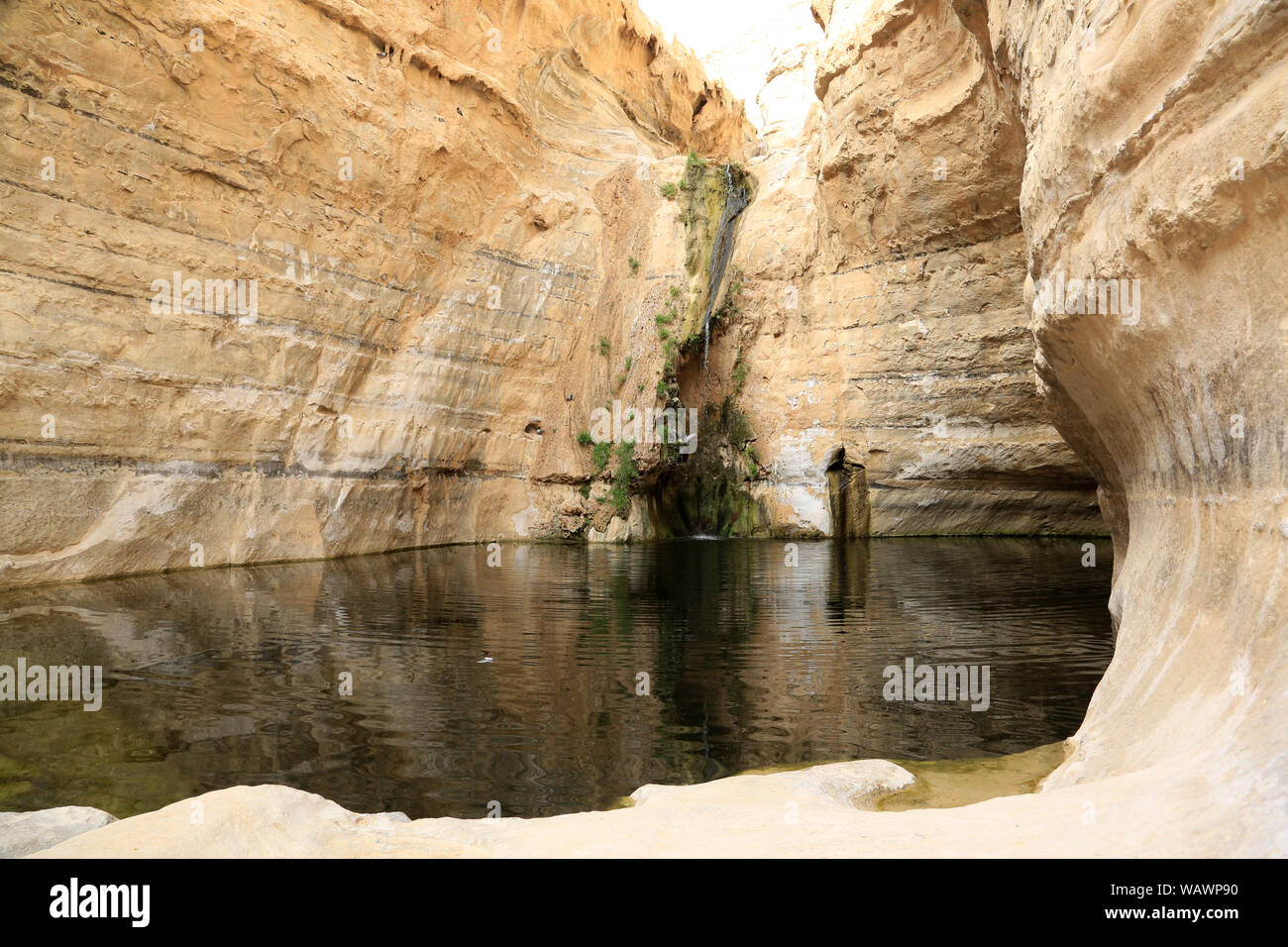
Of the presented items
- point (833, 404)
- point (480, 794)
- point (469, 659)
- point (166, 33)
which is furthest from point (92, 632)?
point (833, 404)

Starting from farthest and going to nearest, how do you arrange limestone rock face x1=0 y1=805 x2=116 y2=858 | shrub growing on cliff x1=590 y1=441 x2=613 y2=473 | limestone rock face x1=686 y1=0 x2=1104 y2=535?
shrub growing on cliff x1=590 y1=441 x2=613 y2=473, limestone rock face x1=686 y1=0 x2=1104 y2=535, limestone rock face x1=0 y1=805 x2=116 y2=858

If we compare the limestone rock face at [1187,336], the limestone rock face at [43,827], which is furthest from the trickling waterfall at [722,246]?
the limestone rock face at [43,827]

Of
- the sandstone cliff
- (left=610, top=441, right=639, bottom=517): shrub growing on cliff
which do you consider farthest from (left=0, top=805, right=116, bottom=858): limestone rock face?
(left=610, top=441, right=639, bottom=517): shrub growing on cliff

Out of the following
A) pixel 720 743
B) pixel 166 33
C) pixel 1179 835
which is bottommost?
pixel 720 743

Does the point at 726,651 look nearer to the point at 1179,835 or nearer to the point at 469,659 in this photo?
the point at 469,659

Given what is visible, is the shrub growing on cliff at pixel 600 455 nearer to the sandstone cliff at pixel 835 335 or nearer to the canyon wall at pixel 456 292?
the canyon wall at pixel 456 292

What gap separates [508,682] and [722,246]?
2080 centimetres

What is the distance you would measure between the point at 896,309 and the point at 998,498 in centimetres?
584

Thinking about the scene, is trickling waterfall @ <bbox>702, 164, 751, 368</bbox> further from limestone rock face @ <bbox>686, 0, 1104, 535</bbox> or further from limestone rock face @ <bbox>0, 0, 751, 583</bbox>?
limestone rock face @ <bbox>0, 0, 751, 583</bbox>

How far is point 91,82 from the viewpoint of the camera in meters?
12.6

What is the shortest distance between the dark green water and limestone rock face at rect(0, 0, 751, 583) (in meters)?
2.28

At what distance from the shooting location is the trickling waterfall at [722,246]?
2484 cm

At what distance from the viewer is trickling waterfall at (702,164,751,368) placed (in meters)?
24.8

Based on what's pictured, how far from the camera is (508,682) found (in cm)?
674
